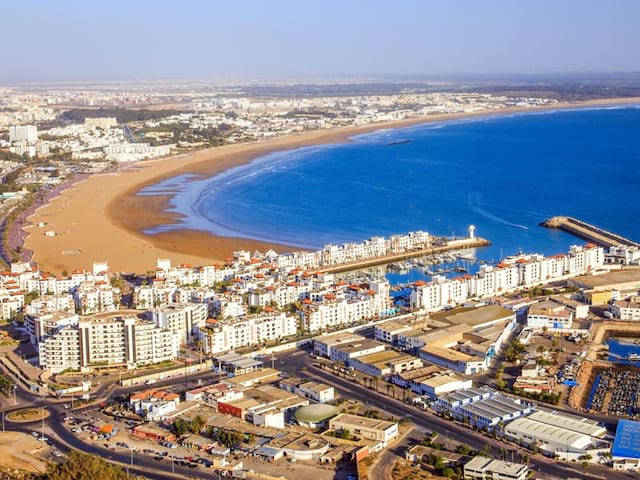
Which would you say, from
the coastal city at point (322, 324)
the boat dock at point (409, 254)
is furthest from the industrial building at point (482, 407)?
the boat dock at point (409, 254)

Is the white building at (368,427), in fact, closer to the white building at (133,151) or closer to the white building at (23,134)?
the white building at (133,151)

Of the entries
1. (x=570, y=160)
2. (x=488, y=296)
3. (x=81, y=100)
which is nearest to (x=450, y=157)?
(x=570, y=160)

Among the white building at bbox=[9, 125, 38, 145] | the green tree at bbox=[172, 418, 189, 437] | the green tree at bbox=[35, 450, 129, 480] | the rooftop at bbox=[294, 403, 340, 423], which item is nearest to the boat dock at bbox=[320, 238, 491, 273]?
the rooftop at bbox=[294, 403, 340, 423]

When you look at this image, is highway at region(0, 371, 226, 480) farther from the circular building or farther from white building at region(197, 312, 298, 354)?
the circular building

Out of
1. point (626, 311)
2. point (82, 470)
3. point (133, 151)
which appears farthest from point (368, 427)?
point (133, 151)

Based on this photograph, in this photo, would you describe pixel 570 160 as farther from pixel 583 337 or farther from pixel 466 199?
pixel 583 337

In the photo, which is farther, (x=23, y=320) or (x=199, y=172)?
(x=199, y=172)

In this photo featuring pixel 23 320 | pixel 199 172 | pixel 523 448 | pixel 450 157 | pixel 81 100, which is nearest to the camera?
pixel 523 448
